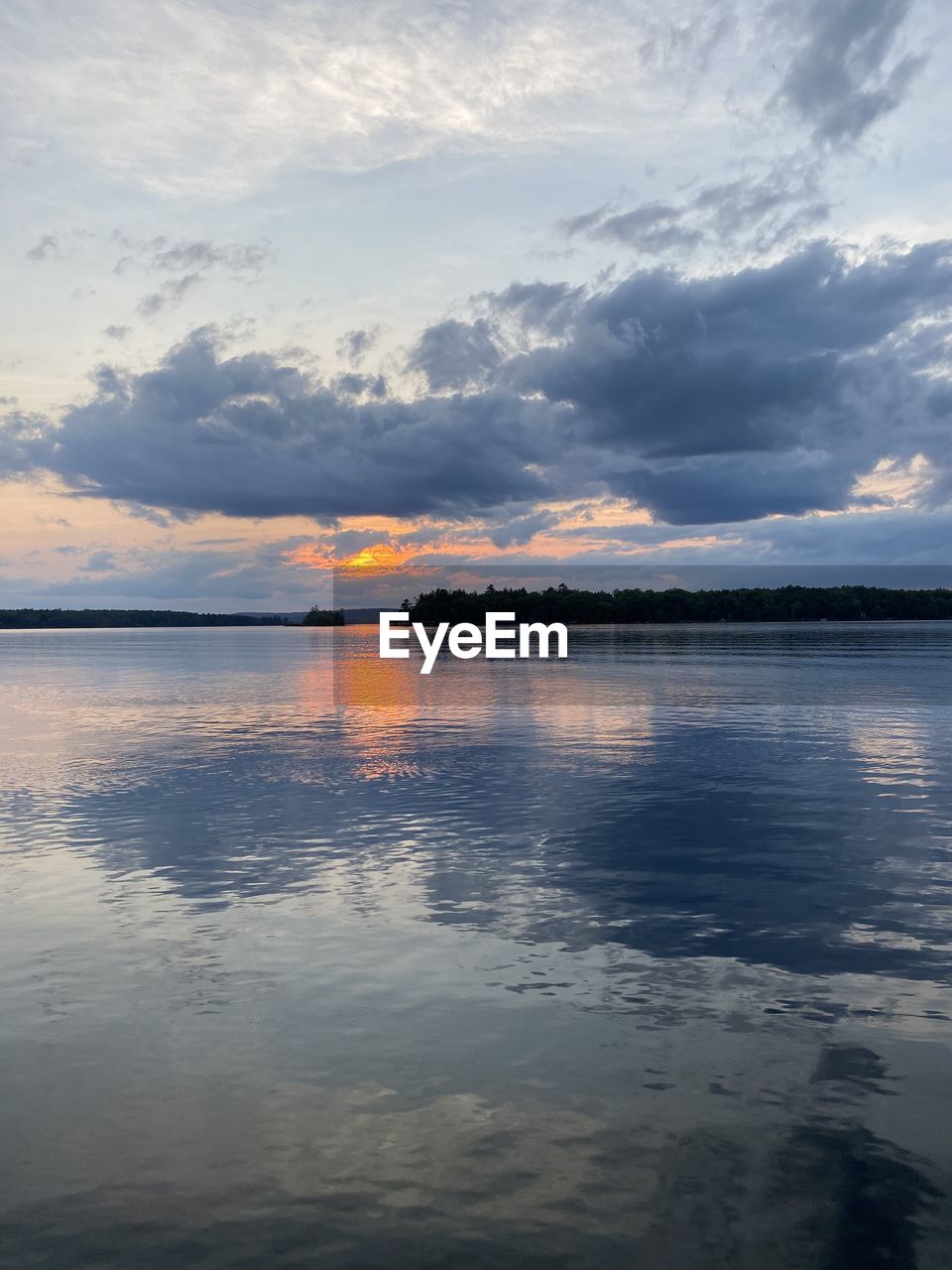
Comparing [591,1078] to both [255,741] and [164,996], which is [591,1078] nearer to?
[164,996]

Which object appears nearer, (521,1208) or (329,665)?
(521,1208)

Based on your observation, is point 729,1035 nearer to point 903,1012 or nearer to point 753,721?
point 903,1012

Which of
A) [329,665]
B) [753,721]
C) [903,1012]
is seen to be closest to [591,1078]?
[903,1012]

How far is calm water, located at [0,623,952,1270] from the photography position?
9133 millimetres

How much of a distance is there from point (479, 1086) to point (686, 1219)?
9.96ft

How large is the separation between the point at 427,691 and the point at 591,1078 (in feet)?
225

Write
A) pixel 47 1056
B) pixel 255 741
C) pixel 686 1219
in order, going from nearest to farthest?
pixel 686 1219
pixel 47 1056
pixel 255 741

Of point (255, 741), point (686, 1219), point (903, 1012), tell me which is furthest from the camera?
point (255, 741)

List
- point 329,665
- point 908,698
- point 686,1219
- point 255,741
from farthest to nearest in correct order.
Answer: point 329,665
point 908,698
point 255,741
point 686,1219

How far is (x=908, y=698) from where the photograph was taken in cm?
6475

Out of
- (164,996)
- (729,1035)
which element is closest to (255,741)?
(164,996)

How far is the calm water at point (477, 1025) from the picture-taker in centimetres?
913

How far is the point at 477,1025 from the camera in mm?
13320

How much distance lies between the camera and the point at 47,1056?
→ 12430 millimetres
